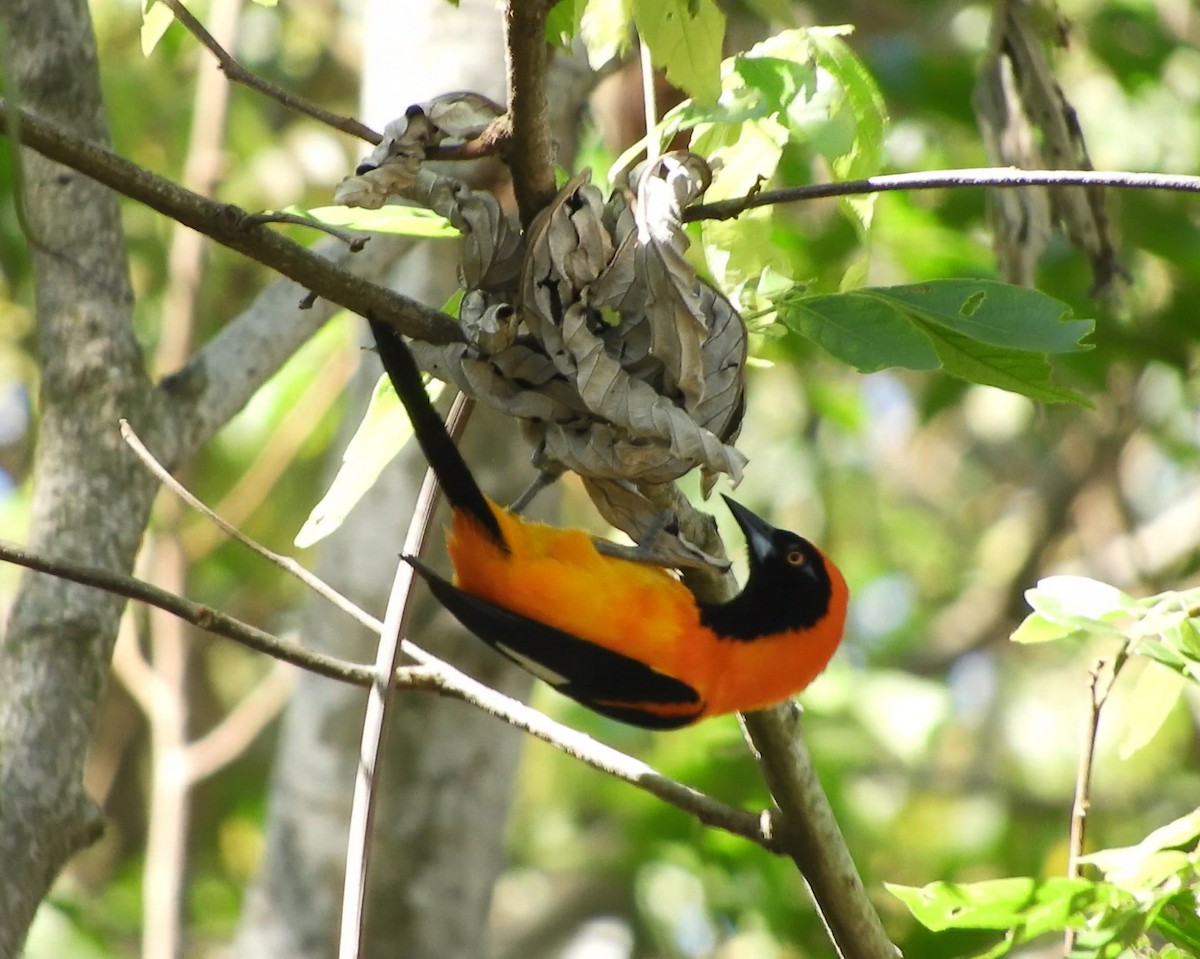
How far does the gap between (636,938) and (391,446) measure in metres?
5.57

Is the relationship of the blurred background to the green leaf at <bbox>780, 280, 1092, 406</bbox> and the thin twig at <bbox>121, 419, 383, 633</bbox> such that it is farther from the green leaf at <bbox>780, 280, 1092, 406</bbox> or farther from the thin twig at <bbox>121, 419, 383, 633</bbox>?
the green leaf at <bbox>780, 280, 1092, 406</bbox>

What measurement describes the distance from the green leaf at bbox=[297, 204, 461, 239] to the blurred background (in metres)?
2.00

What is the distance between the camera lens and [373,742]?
2447 mm

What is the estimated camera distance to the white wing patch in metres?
3.62

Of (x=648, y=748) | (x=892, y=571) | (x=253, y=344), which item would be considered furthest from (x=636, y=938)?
(x=253, y=344)

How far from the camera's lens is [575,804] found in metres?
8.93

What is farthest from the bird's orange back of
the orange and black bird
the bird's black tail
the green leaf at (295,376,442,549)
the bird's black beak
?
the green leaf at (295,376,442,549)

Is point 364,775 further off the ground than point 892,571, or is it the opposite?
point 892,571

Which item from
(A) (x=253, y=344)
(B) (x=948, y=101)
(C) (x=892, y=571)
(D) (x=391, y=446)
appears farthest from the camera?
(C) (x=892, y=571)

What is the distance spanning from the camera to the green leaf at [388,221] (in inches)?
102

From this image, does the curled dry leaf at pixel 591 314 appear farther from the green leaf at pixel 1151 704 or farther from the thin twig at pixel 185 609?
the green leaf at pixel 1151 704

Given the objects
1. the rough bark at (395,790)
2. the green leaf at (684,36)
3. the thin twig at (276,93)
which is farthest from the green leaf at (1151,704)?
the rough bark at (395,790)

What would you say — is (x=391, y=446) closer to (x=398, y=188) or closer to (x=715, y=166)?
(x=398, y=188)

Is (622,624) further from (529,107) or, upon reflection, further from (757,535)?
(529,107)
